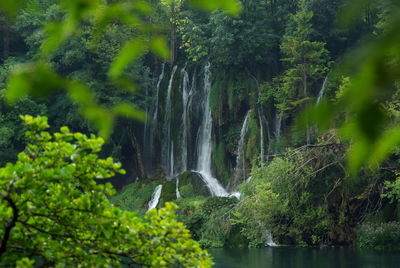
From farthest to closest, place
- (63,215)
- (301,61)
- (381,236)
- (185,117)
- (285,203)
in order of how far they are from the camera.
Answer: (185,117) < (301,61) < (381,236) < (285,203) < (63,215)

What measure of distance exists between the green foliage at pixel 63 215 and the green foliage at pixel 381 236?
15.2 m

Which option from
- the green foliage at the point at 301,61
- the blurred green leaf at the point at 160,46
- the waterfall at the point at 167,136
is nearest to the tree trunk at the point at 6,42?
the waterfall at the point at 167,136

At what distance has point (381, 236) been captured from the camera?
58.7 feet

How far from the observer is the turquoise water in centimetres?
1445

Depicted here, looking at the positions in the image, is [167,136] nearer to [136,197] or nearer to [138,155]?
[138,155]

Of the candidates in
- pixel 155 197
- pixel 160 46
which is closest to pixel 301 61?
pixel 155 197

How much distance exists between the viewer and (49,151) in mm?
4020

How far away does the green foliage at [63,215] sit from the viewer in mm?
3793

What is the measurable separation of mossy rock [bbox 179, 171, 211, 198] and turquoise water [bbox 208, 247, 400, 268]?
5704 millimetres

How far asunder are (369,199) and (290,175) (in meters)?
3.01

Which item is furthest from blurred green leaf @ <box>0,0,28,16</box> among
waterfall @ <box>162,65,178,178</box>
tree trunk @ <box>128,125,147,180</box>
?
tree trunk @ <box>128,125,147,180</box>

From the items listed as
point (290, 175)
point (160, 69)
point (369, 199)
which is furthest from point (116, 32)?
point (369, 199)

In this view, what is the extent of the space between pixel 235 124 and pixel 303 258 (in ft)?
37.2

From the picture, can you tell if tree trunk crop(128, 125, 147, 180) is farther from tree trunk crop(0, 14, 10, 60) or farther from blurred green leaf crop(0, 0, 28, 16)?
blurred green leaf crop(0, 0, 28, 16)
